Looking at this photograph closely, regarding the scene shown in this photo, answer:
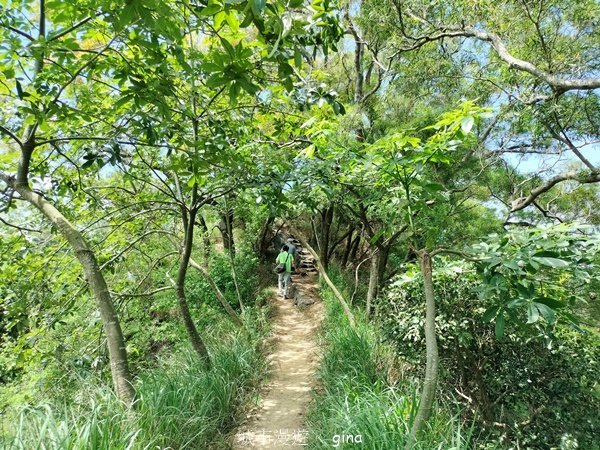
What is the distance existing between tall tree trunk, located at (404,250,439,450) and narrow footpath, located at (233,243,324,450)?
6.16 ft

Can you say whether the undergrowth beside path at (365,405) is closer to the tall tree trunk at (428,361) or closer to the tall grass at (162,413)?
the tall tree trunk at (428,361)

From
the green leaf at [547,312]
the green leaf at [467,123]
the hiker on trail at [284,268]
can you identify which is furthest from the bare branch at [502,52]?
the hiker on trail at [284,268]

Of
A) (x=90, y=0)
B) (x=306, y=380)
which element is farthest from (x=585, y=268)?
(x=306, y=380)

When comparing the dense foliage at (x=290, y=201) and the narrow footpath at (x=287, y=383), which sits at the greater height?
the dense foliage at (x=290, y=201)

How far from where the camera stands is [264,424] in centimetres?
410

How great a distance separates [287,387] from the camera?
5078 millimetres

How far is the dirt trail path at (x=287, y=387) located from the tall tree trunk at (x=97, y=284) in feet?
5.70

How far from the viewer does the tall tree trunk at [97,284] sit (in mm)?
2393

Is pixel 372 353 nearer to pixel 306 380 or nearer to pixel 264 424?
pixel 306 380

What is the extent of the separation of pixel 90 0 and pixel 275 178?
1.55 metres


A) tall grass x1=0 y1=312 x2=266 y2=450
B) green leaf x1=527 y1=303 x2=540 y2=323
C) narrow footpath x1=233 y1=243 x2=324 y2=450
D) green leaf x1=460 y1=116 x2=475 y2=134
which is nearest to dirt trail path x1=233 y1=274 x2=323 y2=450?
narrow footpath x1=233 y1=243 x2=324 y2=450

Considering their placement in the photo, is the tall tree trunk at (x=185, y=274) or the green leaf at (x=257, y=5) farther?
the tall tree trunk at (x=185, y=274)

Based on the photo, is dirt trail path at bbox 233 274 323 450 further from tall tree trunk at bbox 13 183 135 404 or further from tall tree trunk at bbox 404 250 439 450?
tall tree trunk at bbox 404 250 439 450

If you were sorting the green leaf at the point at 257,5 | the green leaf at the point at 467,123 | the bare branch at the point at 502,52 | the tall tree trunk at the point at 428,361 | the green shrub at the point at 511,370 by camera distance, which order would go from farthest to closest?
the bare branch at the point at 502,52
the green shrub at the point at 511,370
the tall tree trunk at the point at 428,361
the green leaf at the point at 467,123
the green leaf at the point at 257,5
